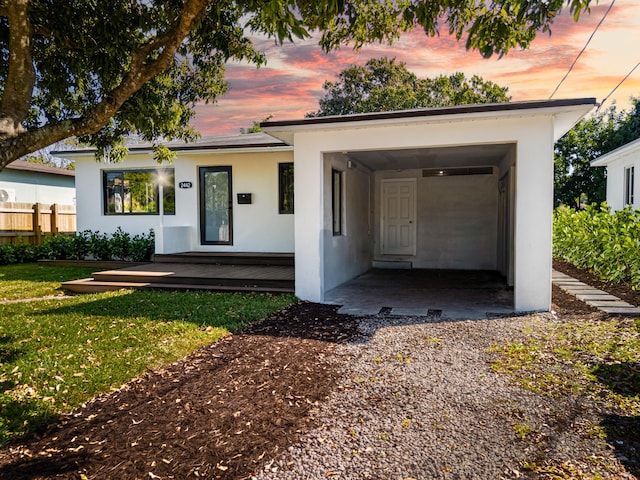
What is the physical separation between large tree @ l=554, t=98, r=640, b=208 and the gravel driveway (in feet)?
64.4

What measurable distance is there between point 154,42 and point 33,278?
6840 mm

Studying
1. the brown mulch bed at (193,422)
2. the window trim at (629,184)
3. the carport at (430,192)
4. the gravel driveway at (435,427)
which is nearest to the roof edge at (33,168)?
the carport at (430,192)

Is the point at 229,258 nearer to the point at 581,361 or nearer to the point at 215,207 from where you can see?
the point at 215,207

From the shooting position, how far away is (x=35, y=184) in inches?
682

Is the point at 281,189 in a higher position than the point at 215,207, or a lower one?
higher

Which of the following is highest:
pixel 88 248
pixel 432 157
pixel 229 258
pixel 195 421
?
pixel 432 157

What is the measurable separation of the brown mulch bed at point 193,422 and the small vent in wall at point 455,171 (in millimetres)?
8324

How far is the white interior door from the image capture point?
40.2ft

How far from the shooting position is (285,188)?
10.6m

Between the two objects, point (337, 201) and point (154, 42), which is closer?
point (154, 42)

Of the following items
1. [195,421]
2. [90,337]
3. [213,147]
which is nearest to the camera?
[195,421]

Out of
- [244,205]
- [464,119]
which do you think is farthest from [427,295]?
[244,205]

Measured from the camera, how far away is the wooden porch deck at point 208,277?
7.87 meters

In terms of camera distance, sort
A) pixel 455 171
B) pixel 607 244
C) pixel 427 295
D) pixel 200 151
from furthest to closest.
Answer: pixel 455 171 → pixel 200 151 → pixel 607 244 → pixel 427 295
